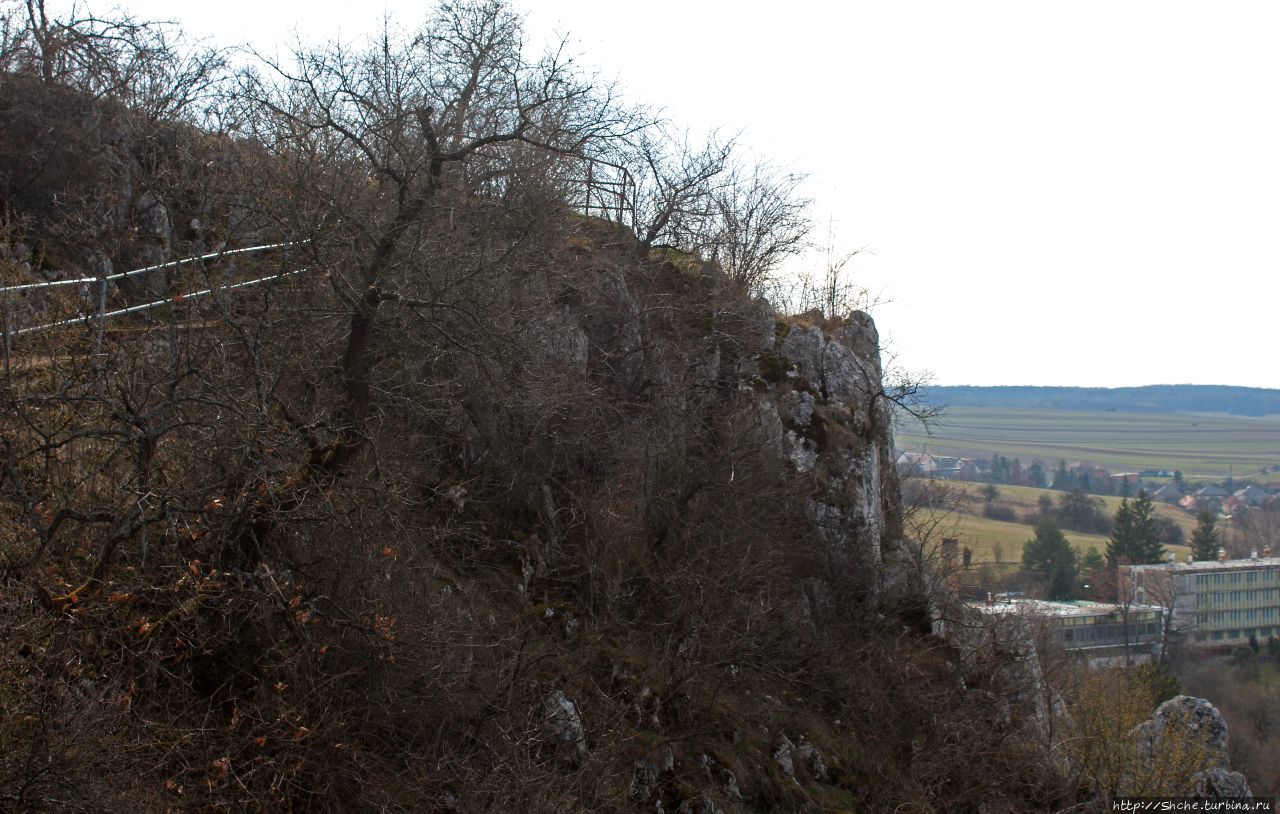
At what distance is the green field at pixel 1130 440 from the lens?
13038 centimetres

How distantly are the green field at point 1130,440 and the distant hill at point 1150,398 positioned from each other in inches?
75.6

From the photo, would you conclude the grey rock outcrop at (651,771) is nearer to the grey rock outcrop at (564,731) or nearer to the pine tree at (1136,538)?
the grey rock outcrop at (564,731)

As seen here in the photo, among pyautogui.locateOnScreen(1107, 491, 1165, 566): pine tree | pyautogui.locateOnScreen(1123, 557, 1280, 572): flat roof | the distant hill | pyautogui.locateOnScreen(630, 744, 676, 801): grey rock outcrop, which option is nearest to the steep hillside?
pyautogui.locateOnScreen(630, 744, 676, 801): grey rock outcrop

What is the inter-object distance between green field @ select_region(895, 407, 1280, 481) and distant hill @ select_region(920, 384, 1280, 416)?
1.92 metres

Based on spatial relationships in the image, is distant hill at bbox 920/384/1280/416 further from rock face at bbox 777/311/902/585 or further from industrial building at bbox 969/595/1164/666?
rock face at bbox 777/311/902/585

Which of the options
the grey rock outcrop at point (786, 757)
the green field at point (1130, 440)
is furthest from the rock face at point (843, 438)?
the green field at point (1130, 440)

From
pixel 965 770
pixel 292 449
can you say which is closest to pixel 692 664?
pixel 965 770

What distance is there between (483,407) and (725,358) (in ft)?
19.3

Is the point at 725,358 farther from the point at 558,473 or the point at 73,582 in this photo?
the point at 73,582

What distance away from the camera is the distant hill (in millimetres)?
169875

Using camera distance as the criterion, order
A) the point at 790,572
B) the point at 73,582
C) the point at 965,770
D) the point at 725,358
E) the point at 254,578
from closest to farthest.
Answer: the point at 73,582 → the point at 254,578 → the point at 965,770 → the point at 790,572 → the point at 725,358

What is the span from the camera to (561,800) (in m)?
8.54

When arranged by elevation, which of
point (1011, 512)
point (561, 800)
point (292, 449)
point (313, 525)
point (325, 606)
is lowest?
point (1011, 512)

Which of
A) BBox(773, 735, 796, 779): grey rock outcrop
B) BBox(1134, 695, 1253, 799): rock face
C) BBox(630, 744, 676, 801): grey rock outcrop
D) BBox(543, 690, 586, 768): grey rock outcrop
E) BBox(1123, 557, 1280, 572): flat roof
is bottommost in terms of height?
BBox(1123, 557, 1280, 572): flat roof
